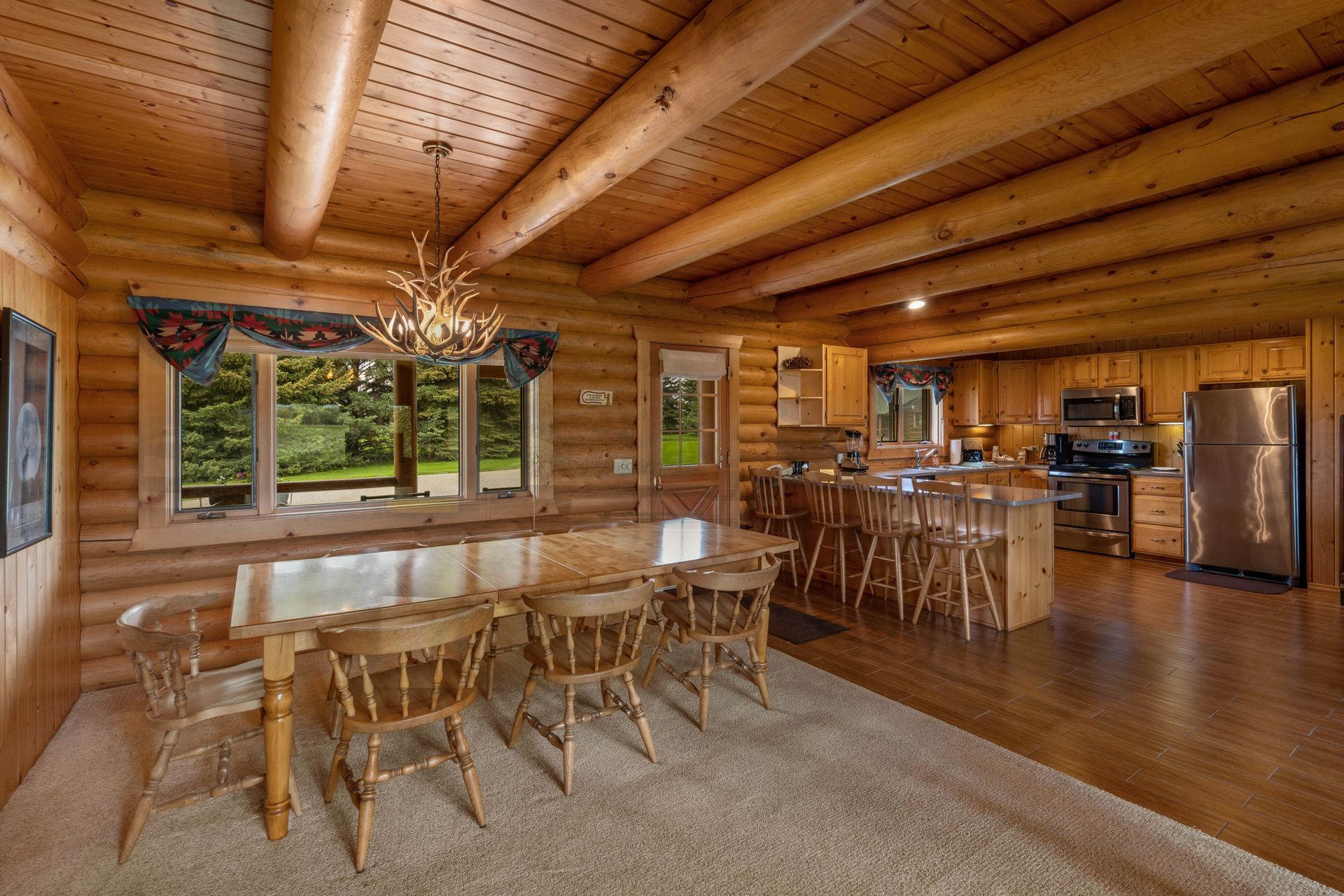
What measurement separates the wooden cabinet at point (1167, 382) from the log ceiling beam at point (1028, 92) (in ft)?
19.2

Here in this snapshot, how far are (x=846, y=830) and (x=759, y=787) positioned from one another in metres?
0.40

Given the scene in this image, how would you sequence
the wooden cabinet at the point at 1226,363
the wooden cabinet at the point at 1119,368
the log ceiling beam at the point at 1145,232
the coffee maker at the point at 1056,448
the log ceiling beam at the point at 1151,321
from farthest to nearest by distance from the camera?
1. the coffee maker at the point at 1056,448
2. the wooden cabinet at the point at 1119,368
3. the wooden cabinet at the point at 1226,363
4. the log ceiling beam at the point at 1151,321
5. the log ceiling beam at the point at 1145,232

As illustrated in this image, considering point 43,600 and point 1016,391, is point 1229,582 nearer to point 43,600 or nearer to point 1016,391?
point 1016,391

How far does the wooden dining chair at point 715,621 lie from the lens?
3012 mm

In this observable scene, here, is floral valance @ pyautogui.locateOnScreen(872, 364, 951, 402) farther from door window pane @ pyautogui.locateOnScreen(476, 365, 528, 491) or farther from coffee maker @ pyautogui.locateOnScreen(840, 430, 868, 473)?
door window pane @ pyautogui.locateOnScreen(476, 365, 528, 491)

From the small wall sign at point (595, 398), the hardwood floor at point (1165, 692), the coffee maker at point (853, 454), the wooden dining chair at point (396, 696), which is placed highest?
the small wall sign at point (595, 398)

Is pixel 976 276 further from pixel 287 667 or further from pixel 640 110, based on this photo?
pixel 287 667

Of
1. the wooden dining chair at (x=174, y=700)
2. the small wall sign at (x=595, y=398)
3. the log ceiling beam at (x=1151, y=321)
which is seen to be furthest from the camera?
the small wall sign at (x=595, y=398)

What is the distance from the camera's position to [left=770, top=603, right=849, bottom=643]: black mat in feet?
14.8

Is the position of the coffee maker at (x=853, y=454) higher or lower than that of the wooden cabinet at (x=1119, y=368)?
lower

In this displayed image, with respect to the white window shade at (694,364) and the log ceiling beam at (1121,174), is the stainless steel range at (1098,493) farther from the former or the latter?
the log ceiling beam at (1121,174)

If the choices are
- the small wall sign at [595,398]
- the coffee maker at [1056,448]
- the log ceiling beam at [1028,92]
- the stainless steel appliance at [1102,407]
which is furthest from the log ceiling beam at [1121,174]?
the coffee maker at [1056,448]

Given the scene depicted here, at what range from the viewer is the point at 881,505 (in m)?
5.44

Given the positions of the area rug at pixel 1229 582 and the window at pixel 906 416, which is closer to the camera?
the area rug at pixel 1229 582
